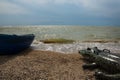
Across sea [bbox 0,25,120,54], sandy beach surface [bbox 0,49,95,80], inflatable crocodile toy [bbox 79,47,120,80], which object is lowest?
sea [bbox 0,25,120,54]

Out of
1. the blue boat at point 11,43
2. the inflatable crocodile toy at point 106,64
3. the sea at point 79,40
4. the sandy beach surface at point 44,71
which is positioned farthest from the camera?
the sea at point 79,40

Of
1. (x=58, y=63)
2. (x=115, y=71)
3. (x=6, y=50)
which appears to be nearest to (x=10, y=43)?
(x=6, y=50)

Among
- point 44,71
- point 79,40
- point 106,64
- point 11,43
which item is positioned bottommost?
point 79,40

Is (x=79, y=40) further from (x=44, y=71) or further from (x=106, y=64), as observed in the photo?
(x=44, y=71)

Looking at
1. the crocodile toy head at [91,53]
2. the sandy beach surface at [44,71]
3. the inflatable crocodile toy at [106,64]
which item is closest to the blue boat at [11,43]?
the sandy beach surface at [44,71]

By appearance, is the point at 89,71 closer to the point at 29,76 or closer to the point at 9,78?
the point at 29,76

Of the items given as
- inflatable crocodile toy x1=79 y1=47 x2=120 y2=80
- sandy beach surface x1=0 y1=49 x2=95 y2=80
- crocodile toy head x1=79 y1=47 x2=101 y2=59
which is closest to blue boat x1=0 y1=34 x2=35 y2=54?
sandy beach surface x1=0 y1=49 x2=95 y2=80

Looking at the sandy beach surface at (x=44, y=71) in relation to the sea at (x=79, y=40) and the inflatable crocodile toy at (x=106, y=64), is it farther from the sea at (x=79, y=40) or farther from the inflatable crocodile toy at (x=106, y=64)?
the sea at (x=79, y=40)

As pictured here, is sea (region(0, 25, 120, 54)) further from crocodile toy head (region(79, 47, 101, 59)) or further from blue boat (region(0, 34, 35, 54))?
crocodile toy head (region(79, 47, 101, 59))

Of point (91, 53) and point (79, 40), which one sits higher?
point (91, 53)

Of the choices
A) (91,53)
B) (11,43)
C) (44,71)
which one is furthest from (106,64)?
(11,43)

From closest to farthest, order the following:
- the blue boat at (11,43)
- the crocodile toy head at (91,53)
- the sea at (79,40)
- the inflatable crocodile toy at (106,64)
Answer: the inflatable crocodile toy at (106,64), the crocodile toy head at (91,53), the blue boat at (11,43), the sea at (79,40)

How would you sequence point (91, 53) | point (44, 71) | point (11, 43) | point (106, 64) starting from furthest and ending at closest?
point (11, 43) < point (91, 53) < point (44, 71) < point (106, 64)

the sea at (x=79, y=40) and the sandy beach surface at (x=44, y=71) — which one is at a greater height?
the sandy beach surface at (x=44, y=71)
